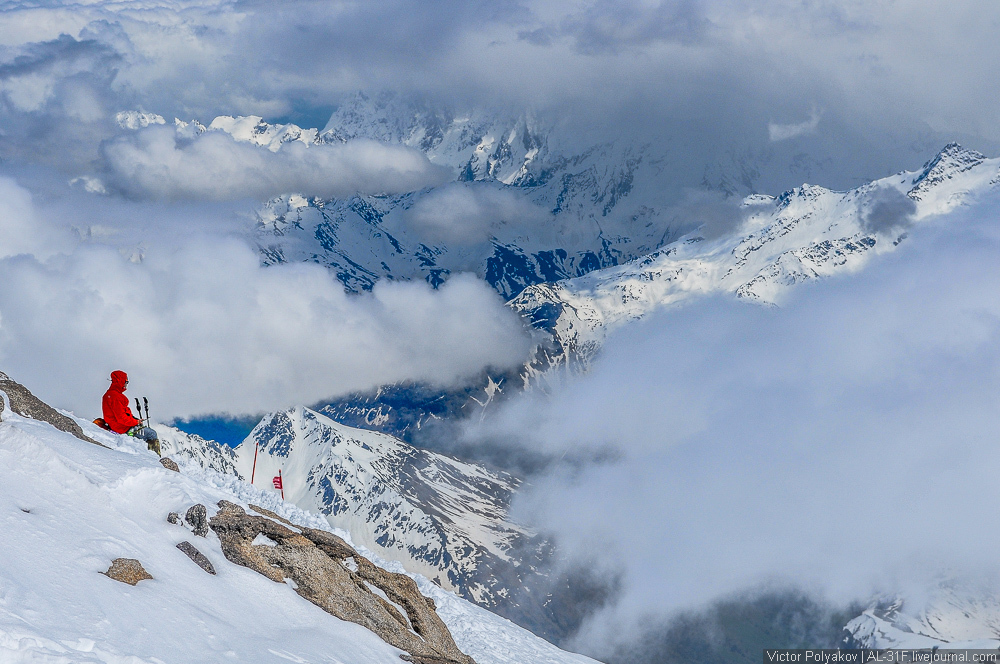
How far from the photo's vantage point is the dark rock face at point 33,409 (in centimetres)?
3872

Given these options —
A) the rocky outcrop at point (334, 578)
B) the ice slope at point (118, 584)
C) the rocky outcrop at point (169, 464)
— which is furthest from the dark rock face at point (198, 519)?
the rocky outcrop at point (169, 464)

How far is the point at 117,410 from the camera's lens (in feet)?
147

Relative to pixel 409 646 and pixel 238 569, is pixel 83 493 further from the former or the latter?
pixel 409 646

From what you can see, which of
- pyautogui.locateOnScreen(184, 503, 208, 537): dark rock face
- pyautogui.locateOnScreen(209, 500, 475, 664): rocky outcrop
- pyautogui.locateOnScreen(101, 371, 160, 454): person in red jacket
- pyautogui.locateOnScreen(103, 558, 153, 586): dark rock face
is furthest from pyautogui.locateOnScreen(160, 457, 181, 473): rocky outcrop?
pyautogui.locateOnScreen(103, 558, 153, 586): dark rock face

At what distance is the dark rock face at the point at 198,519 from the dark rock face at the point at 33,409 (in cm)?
867

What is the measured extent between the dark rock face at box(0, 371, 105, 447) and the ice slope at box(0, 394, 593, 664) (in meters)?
1.39

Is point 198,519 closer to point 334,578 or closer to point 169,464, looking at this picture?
point 334,578

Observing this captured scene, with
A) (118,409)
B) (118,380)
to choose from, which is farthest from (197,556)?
(118,409)

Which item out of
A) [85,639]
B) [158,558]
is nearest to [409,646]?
[158,558]

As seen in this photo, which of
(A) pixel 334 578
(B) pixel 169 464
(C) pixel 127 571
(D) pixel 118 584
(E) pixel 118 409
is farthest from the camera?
(E) pixel 118 409

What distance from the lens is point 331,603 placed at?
35.1m

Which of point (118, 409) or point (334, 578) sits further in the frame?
point (118, 409)

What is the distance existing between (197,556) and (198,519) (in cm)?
248

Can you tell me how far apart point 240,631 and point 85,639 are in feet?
22.9
